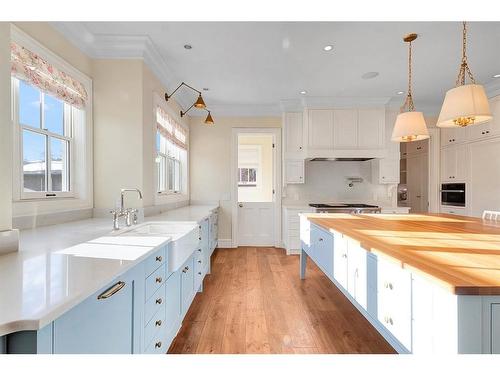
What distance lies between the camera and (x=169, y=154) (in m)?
3.90

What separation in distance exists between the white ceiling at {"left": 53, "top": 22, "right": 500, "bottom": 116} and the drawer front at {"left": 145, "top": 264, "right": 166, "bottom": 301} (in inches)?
82.7

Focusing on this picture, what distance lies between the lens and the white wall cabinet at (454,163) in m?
4.05

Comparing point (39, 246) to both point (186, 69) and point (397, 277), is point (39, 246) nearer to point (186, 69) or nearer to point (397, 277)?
point (397, 277)

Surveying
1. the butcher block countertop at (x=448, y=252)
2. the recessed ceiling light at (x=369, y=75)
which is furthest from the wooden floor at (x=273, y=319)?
the recessed ceiling light at (x=369, y=75)

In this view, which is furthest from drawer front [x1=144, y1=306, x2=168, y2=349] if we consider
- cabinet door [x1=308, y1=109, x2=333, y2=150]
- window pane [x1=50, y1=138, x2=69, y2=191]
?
cabinet door [x1=308, y1=109, x2=333, y2=150]

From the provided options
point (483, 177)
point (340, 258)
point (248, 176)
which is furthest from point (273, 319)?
point (248, 176)

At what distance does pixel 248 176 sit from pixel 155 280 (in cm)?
523

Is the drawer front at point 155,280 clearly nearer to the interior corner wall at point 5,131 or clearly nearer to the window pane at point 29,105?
the interior corner wall at point 5,131

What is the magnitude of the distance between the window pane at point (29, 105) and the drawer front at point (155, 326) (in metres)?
1.66

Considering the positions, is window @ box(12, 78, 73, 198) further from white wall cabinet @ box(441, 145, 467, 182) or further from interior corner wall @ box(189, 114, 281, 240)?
white wall cabinet @ box(441, 145, 467, 182)

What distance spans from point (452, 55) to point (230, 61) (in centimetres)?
250

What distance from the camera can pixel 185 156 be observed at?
4.52 m
